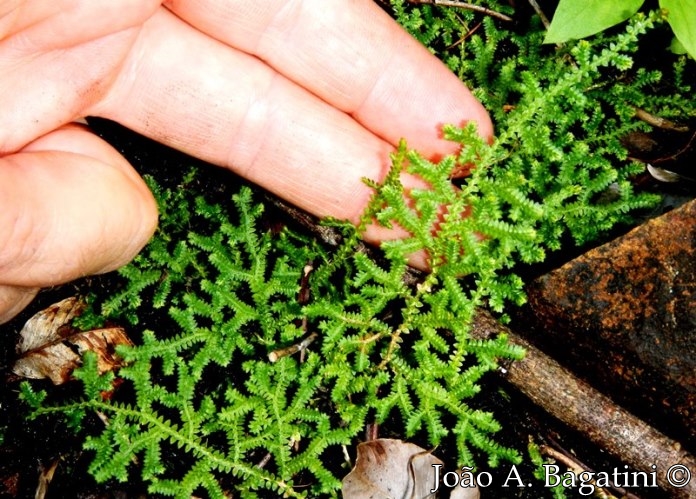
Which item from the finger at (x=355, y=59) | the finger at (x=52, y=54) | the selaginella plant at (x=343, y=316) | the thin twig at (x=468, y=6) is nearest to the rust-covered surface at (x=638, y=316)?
the selaginella plant at (x=343, y=316)

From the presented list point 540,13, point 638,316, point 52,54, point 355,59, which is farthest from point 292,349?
point 540,13

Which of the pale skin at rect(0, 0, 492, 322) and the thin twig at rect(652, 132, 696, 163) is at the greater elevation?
the thin twig at rect(652, 132, 696, 163)

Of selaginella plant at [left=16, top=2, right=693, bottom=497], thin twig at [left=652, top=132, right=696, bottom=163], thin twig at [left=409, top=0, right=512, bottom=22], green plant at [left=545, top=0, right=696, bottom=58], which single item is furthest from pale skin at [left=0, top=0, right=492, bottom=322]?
thin twig at [left=652, top=132, right=696, bottom=163]

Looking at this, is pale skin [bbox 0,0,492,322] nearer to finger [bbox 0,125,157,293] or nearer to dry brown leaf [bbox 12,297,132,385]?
finger [bbox 0,125,157,293]

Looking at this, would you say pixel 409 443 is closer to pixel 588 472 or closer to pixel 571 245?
pixel 588 472

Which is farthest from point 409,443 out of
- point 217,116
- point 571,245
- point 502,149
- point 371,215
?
point 217,116

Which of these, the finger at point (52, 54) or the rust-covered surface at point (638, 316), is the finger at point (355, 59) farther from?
the rust-covered surface at point (638, 316)
